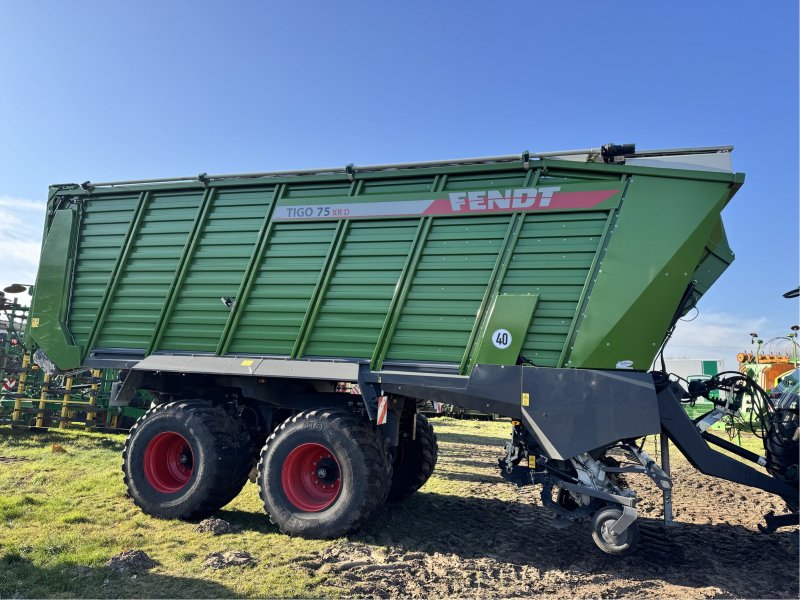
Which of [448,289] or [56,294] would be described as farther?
[56,294]

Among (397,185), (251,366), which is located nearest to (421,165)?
(397,185)

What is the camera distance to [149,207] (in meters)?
6.61

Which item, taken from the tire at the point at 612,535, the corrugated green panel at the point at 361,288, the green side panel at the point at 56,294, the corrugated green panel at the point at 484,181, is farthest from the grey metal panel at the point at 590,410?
the green side panel at the point at 56,294

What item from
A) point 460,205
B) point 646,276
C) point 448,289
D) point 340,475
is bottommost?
point 340,475

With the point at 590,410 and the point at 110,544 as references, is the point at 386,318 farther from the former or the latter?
the point at 110,544

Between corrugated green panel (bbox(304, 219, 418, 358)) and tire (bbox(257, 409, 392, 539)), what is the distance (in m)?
0.72

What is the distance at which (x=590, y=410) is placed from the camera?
4.71m

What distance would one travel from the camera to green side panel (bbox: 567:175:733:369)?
4754 millimetres

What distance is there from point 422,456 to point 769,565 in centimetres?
364

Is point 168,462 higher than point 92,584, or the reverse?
point 168,462

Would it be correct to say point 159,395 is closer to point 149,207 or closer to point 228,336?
point 228,336

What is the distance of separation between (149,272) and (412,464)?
3.99 m

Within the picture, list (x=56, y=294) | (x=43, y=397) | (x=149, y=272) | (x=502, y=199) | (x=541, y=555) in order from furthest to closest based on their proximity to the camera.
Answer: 1. (x=43, y=397)
2. (x=56, y=294)
3. (x=149, y=272)
4. (x=502, y=199)
5. (x=541, y=555)

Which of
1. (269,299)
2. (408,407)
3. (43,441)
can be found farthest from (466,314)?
(43,441)
